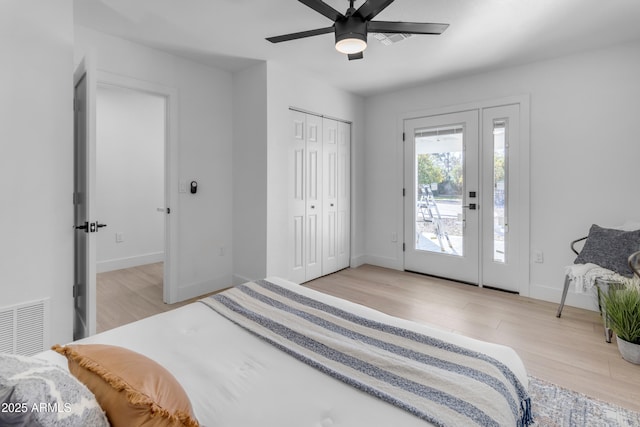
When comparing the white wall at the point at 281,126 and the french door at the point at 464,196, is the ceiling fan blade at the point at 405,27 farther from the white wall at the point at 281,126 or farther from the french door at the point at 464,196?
the french door at the point at 464,196

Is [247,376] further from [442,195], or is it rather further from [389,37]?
[442,195]

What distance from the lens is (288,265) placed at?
374 centimetres

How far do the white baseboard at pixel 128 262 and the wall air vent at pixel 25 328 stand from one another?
2.69 metres

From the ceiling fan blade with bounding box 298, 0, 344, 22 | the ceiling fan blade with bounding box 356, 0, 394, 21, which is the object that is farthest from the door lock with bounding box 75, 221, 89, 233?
the ceiling fan blade with bounding box 356, 0, 394, 21

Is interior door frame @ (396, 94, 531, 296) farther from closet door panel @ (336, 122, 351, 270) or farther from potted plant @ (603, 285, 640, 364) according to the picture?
closet door panel @ (336, 122, 351, 270)

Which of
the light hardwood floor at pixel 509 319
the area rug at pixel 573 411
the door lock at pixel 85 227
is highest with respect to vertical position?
the door lock at pixel 85 227

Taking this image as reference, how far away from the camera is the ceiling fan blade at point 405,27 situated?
78.4 inches

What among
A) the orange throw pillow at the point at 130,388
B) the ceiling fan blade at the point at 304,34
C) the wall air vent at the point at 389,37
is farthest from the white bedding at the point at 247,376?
the wall air vent at the point at 389,37

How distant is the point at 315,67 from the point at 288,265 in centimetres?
228

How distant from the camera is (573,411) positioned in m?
1.71

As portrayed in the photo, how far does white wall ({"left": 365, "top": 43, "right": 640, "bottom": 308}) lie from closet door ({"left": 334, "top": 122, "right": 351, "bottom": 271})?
1431 millimetres

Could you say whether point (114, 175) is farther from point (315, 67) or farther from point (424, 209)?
point (424, 209)

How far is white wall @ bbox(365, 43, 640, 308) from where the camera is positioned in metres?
2.94

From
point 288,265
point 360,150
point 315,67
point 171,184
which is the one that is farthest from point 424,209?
point 171,184
